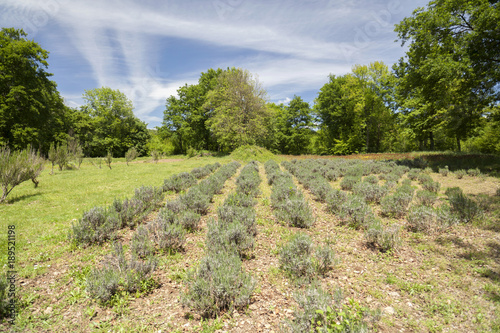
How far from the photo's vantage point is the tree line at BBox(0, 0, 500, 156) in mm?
13977

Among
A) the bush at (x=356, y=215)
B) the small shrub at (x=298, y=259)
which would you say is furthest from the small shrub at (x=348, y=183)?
the small shrub at (x=298, y=259)

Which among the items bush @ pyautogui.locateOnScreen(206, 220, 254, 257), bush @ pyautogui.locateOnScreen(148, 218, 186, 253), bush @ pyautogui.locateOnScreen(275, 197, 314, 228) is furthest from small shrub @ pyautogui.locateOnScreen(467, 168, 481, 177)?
bush @ pyautogui.locateOnScreen(148, 218, 186, 253)

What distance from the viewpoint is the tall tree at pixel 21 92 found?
904 inches

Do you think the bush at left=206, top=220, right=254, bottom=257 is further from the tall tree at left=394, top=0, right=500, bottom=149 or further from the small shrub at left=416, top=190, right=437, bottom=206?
the tall tree at left=394, top=0, right=500, bottom=149

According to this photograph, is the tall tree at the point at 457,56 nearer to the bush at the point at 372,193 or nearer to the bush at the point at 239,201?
the bush at the point at 372,193

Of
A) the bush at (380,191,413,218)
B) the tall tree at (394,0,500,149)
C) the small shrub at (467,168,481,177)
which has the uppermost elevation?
the tall tree at (394,0,500,149)

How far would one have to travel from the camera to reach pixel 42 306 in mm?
3277

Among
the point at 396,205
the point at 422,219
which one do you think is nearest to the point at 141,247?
the point at 422,219

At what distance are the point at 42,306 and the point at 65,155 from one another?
22483 millimetres

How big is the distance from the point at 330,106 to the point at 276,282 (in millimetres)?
41826

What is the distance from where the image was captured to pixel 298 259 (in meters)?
4.12

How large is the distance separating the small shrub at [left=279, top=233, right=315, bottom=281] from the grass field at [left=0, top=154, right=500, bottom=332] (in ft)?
0.78

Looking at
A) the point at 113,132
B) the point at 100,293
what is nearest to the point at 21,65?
the point at 113,132

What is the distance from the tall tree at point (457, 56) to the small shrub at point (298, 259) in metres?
16.9
